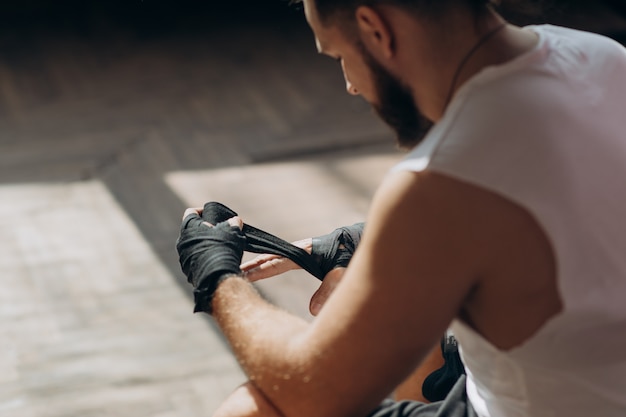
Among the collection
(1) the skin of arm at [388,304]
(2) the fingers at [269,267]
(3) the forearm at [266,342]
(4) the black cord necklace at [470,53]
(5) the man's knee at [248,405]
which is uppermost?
(4) the black cord necklace at [470,53]

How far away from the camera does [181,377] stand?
5.86 feet

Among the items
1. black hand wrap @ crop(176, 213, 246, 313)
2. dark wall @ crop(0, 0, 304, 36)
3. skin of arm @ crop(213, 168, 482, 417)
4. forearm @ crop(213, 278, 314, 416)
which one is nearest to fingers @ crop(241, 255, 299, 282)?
black hand wrap @ crop(176, 213, 246, 313)

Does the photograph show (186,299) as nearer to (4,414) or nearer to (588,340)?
(4,414)

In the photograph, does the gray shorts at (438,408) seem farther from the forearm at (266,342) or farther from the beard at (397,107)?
the beard at (397,107)

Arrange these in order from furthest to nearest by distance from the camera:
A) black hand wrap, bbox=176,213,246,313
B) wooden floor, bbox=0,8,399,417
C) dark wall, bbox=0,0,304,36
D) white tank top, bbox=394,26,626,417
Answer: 1. dark wall, bbox=0,0,304,36
2. wooden floor, bbox=0,8,399,417
3. black hand wrap, bbox=176,213,246,313
4. white tank top, bbox=394,26,626,417

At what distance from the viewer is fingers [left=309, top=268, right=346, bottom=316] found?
4.19 ft

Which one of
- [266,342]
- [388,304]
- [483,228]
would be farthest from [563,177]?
[266,342]

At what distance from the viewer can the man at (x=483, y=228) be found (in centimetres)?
83

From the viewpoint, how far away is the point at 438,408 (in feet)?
3.64

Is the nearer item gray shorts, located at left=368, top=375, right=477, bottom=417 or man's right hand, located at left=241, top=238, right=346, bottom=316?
gray shorts, located at left=368, top=375, right=477, bottom=417

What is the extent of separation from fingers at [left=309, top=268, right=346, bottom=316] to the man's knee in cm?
24

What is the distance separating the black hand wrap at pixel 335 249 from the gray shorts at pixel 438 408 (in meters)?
0.23

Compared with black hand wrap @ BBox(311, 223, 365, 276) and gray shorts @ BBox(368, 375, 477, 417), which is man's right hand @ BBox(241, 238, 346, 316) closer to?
black hand wrap @ BBox(311, 223, 365, 276)

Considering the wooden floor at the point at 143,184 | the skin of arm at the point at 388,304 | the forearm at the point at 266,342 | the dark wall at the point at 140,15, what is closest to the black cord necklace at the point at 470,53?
the skin of arm at the point at 388,304
